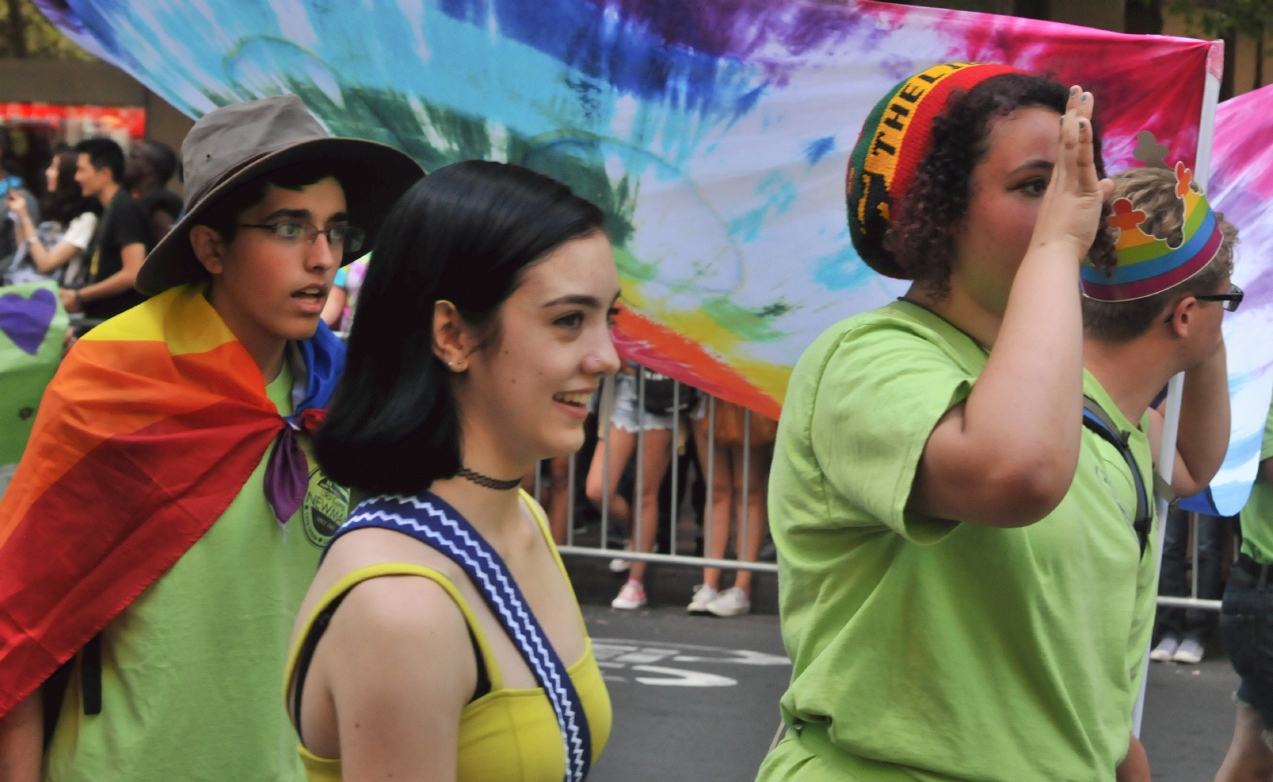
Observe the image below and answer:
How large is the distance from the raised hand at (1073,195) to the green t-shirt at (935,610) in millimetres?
218

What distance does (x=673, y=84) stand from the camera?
13.0 feet

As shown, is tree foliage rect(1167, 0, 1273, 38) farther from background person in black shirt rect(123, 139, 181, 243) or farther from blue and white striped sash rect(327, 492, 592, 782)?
blue and white striped sash rect(327, 492, 592, 782)

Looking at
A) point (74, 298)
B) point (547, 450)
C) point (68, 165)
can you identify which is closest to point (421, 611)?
point (547, 450)

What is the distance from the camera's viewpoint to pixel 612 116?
13.1ft

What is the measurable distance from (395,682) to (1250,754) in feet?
12.0

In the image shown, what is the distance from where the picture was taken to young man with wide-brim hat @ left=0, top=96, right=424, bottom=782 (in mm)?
2707

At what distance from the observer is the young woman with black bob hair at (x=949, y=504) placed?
72.6 inches

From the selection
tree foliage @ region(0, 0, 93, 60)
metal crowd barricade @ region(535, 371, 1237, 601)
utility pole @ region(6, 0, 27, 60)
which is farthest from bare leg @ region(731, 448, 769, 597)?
utility pole @ region(6, 0, 27, 60)

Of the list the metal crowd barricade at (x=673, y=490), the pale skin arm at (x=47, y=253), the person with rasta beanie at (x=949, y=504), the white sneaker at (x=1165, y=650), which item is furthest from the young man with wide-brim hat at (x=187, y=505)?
the pale skin arm at (x=47, y=253)

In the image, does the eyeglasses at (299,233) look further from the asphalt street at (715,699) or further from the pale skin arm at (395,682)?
the asphalt street at (715,699)

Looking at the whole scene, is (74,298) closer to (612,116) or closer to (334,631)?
(612,116)

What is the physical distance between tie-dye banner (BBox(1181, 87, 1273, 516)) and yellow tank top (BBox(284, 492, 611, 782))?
2.69 metres

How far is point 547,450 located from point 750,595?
21.1 ft

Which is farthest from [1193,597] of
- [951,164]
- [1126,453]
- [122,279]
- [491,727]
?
[491,727]
